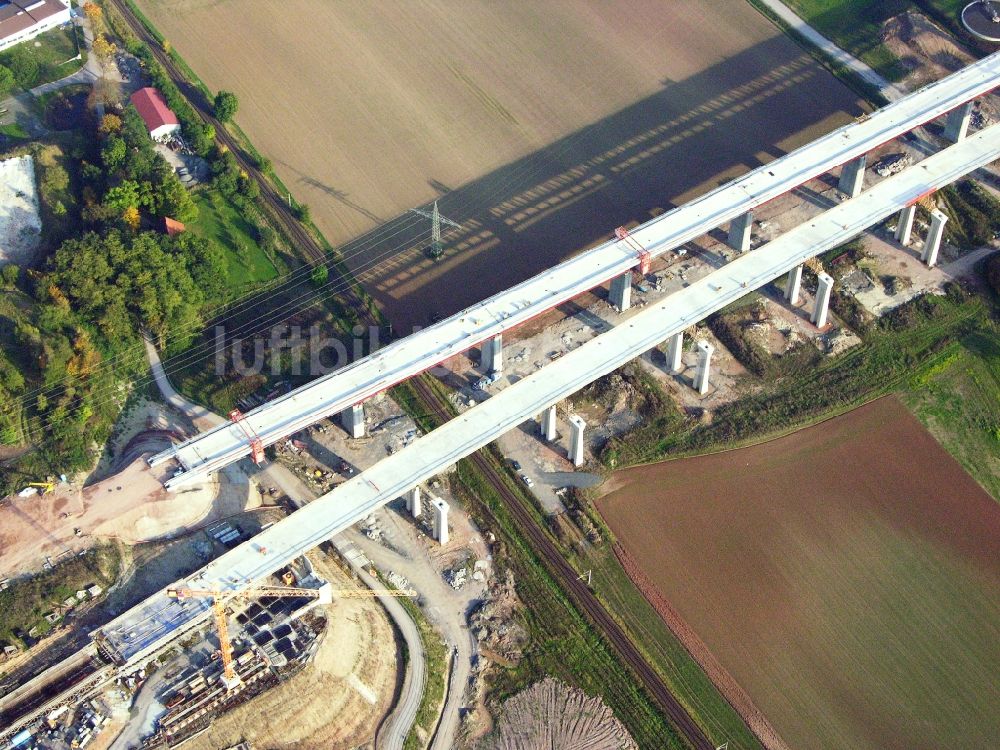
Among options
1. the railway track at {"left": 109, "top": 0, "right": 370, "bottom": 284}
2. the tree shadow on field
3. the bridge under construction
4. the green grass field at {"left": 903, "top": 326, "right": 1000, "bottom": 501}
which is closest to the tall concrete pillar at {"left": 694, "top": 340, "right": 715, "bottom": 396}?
the bridge under construction

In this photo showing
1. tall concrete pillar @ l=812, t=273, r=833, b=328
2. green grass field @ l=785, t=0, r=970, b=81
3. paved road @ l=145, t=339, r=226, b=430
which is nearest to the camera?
paved road @ l=145, t=339, r=226, b=430

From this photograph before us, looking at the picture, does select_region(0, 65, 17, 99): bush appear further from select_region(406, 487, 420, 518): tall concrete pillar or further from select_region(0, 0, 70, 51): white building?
select_region(406, 487, 420, 518): tall concrete pillar

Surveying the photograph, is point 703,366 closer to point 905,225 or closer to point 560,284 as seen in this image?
point 560,284

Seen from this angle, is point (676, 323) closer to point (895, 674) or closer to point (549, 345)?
point (549, 345)

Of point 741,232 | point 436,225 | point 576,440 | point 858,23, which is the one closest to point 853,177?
point 741,232

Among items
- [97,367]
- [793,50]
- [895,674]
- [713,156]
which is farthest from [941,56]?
[97,367]

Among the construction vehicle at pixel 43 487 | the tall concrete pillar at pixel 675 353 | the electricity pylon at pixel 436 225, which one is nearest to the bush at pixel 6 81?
the electricity pylon at pixel 436 225
